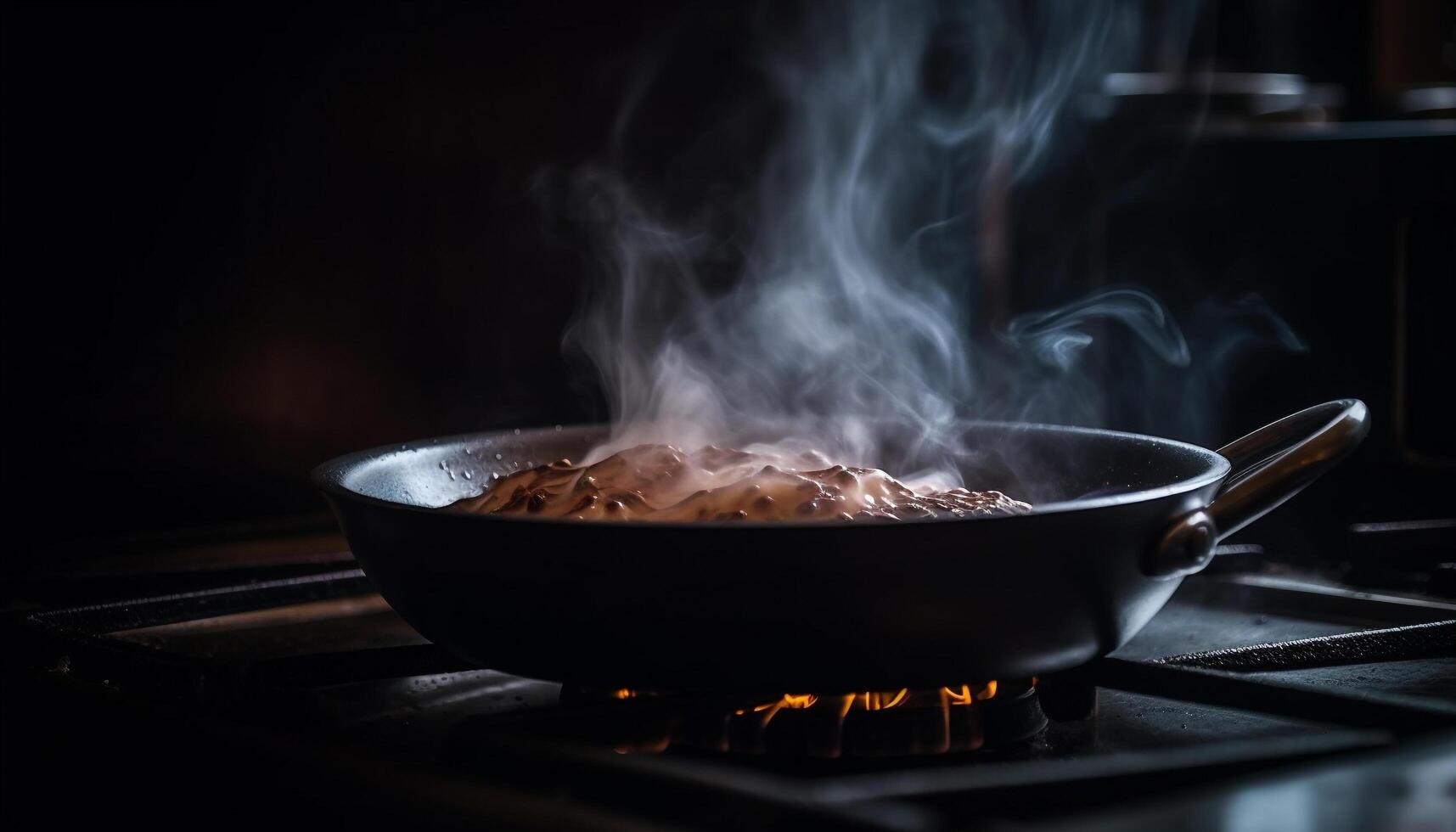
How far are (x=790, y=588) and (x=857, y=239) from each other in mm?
1290

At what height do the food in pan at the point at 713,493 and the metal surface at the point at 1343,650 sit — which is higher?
the food in pan at the point at 713,493

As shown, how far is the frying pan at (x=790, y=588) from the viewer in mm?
692

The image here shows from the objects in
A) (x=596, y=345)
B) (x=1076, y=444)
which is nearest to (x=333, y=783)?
(x=1076, y=444)

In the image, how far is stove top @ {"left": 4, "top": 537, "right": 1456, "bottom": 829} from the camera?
588 millimetres

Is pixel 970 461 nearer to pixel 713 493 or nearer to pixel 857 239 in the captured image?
pixel 713 493

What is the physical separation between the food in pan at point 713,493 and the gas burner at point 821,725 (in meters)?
0.12

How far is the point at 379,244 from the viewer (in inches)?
64.4

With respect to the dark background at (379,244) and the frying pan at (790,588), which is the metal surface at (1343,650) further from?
the dark background at (379,244)

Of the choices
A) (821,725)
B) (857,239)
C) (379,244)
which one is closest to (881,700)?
(821,725)

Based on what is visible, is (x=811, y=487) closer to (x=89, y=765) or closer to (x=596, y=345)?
(x=89, y=765)

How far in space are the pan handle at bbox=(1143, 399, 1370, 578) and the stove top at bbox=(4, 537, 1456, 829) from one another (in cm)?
9

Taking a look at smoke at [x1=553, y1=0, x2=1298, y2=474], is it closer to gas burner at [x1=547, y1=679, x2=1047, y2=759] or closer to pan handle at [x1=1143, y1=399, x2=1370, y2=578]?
pan handle at [x1=1143, y1=399, x2=1370, y2=578]

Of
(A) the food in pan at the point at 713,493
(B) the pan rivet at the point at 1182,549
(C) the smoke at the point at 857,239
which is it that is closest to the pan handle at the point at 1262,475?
(B) the pan rivet at the point at 1182,549

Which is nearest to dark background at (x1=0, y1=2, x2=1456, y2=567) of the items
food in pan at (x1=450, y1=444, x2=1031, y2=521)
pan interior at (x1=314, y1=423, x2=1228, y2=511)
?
pan interior at (x1=314, y1=423, x2=1228, y2=511)
